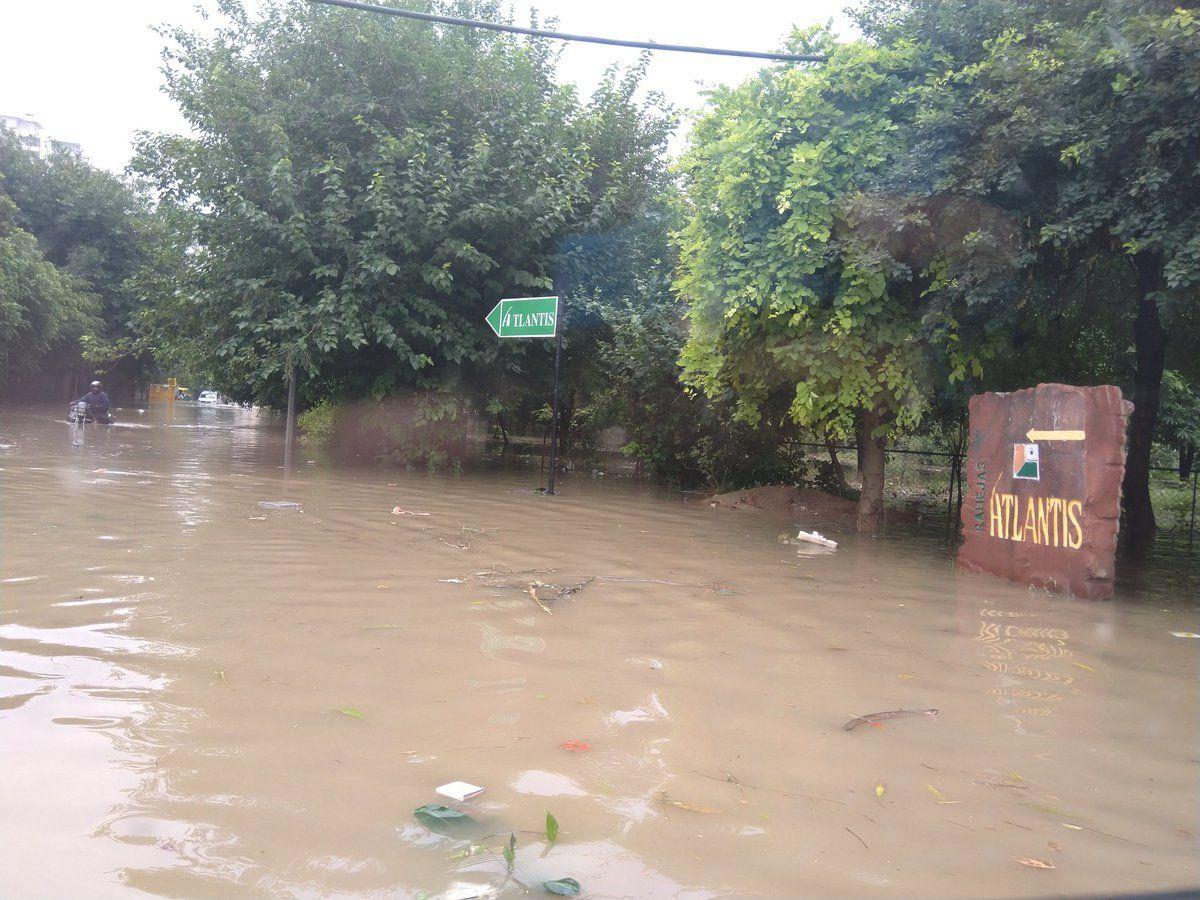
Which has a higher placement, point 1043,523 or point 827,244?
point 827,244

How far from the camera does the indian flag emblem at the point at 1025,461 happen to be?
316 inches

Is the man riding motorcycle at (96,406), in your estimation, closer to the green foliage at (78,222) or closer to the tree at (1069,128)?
the green foliage at (78,222)

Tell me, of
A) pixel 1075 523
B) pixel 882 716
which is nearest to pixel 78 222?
pixel 1075 523

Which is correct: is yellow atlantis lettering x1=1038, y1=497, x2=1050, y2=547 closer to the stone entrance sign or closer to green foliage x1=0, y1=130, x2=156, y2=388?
the stone entrance sign

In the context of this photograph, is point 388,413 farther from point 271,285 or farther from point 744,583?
point 744,583

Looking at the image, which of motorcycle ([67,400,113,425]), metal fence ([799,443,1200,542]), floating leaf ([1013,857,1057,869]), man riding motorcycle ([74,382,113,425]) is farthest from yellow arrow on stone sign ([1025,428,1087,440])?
man riding motorcycle ([74,382,113,425])

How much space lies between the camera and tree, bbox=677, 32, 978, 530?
9.54 metres

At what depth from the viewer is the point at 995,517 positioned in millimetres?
8414

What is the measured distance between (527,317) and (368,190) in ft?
13.4

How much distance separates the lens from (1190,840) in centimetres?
324

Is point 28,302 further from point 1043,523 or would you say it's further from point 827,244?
point 1043,523

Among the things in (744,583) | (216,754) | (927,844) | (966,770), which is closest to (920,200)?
(744,583)

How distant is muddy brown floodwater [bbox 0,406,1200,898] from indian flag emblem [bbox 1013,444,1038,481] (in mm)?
1009

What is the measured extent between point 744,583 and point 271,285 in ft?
37.1
